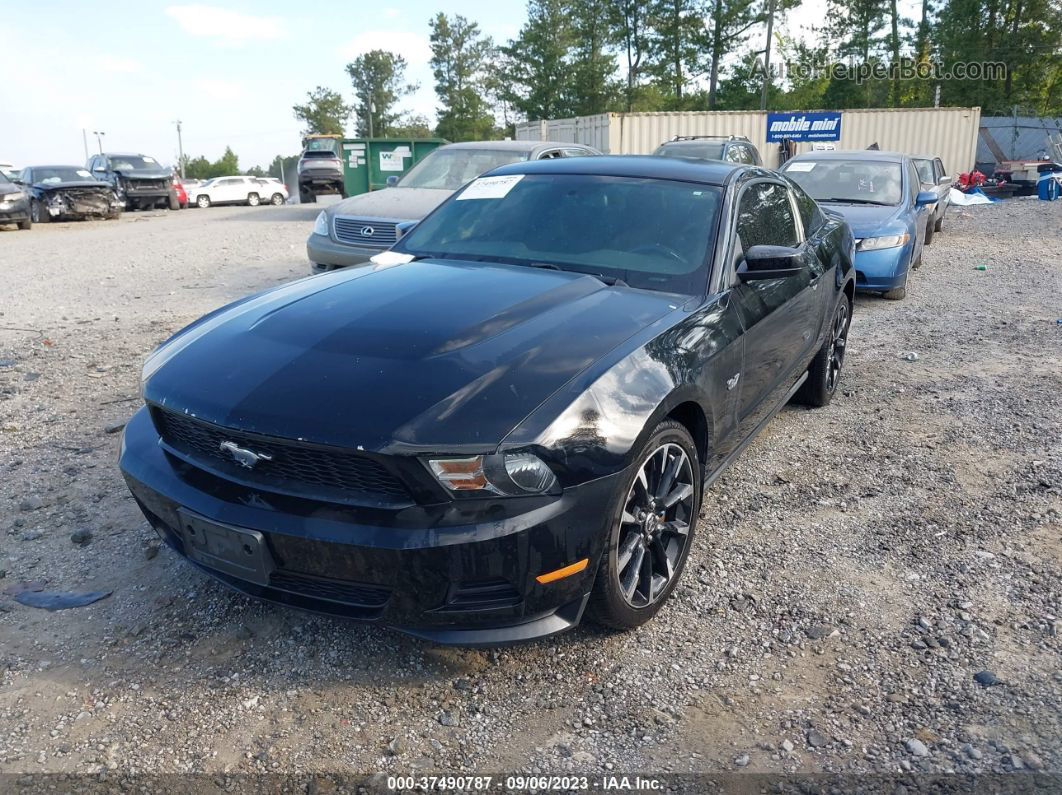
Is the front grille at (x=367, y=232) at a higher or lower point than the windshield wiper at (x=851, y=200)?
lower

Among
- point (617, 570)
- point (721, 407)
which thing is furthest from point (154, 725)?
point (721, 407)

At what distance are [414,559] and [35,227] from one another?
71.0 ft

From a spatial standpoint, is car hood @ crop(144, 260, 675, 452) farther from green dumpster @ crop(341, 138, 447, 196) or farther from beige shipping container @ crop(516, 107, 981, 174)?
beige shipping container @ crop(516, 107, 981, 174)

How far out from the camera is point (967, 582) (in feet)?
11.1

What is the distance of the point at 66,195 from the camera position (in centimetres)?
2105

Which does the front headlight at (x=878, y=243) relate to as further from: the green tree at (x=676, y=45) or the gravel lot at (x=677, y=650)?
the green tree at (x=676, y=45)

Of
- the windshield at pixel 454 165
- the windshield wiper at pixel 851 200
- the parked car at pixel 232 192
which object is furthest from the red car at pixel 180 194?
the windshield wiper at pixel 851 200

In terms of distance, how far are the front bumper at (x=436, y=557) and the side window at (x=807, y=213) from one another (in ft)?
10.00

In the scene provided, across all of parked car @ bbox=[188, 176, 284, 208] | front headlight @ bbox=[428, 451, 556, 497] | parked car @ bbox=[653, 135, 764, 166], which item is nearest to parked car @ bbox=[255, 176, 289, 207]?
parked car @ bbox=[188, 176, 284, 208]

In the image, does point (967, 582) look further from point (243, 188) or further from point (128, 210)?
point (243, 188)

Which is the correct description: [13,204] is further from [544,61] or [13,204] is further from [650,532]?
[544,61]

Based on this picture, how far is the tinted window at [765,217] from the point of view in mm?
3912

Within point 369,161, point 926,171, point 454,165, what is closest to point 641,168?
point 454,165

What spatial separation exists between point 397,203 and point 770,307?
640 cm
